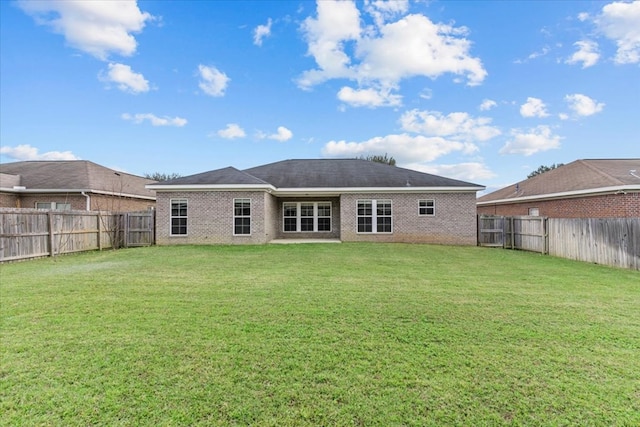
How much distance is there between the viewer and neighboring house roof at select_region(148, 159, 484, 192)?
1605cm

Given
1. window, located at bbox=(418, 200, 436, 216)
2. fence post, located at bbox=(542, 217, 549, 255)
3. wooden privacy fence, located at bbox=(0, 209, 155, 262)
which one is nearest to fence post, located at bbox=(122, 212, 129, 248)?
wooden privacy fence, located at bbox=(0, 209, 155, 262)

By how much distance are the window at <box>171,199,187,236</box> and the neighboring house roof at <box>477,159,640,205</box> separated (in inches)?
763

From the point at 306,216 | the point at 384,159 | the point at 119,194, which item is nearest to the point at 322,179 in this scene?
the point at 306,216

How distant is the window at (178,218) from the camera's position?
52.7 feet

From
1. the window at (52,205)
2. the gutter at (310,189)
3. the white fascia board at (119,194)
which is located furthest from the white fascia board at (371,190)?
the window at (52,205)

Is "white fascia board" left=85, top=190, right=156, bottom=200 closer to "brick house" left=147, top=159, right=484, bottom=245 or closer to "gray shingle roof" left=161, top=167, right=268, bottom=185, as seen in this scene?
"brick house" left=147, top=159, right=484, bottom=245

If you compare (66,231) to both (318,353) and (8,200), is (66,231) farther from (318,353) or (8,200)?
(318,353)

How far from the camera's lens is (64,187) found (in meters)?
18.1

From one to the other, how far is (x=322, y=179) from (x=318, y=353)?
49.5 feet

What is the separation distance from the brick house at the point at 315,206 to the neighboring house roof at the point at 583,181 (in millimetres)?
4840

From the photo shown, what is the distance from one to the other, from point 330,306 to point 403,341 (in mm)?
1611

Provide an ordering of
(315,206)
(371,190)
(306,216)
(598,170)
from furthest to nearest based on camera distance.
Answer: (306,216), (315,206), (371,190), (598,170)

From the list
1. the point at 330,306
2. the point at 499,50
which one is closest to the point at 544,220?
the point at 499,50

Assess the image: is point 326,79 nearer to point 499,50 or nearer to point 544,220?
point 499,50
